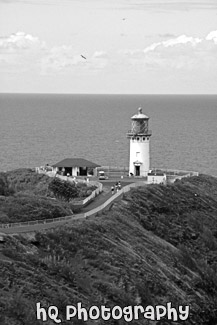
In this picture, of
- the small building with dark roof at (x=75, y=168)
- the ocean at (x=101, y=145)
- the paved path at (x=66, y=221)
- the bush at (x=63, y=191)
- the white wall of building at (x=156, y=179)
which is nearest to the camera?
the paved path at (x=66, y=221)

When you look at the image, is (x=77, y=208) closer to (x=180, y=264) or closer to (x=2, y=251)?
(x=180, y=264)

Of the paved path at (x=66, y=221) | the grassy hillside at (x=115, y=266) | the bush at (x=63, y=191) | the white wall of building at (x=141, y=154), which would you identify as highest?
the white wall of building at (x=141, y=154)

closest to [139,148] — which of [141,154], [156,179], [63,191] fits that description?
[141,154]

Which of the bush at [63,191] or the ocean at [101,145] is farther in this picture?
the ocean at [101,145]

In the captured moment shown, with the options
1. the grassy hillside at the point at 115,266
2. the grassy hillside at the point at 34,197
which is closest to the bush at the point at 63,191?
the grassy hillside at the point at 34,197

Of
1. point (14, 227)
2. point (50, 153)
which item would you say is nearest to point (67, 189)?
point (14, 227)

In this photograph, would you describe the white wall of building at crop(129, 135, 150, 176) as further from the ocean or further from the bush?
the ocean

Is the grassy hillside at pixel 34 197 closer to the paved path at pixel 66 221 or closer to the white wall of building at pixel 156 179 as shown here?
the paved path at pixel 66 221
